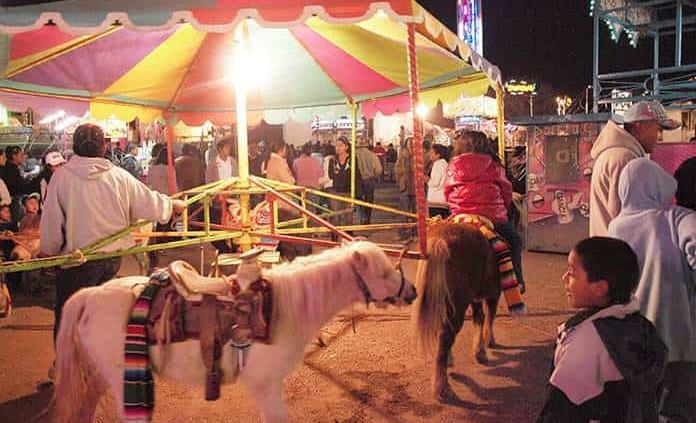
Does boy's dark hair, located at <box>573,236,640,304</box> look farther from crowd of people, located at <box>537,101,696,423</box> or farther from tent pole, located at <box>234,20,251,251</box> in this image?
tent pole, located at <box>234,20,251,251</box>

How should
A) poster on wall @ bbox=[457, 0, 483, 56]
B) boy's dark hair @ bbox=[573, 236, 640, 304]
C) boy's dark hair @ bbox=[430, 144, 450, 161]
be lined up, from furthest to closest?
poster on wall @ bbox=[457, 0, 483, 56], boy's dark hair @ bbox=[430, 144, 450, 161], boy's dark hair @ bbox=[573, 236, 640, 304]

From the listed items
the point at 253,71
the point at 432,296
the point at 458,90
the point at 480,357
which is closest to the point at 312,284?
the point at 432,296

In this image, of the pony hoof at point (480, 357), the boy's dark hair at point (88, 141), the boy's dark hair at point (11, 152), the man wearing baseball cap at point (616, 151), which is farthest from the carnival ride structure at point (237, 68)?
the boy's dark hair at point (11, 152)

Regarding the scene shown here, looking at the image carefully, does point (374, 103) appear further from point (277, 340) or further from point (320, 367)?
point (277, 340)

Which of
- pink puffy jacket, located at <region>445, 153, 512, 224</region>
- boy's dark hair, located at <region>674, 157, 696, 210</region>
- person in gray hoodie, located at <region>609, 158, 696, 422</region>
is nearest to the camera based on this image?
person in gray hoodie, located at <region>609, 158, 696, 422</region>

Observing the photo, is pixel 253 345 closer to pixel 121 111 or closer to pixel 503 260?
pixel 503 260

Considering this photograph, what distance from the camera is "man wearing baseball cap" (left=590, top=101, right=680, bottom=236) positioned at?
3727mm

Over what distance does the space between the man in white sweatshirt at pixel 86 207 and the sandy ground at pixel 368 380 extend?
3.37 feet

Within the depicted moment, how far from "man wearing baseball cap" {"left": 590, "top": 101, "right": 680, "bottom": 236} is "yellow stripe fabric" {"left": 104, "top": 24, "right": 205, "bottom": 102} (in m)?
4.06

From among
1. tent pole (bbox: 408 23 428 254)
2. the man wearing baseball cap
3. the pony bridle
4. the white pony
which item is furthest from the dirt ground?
the man wearing baseball cap

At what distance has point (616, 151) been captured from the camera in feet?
12.4

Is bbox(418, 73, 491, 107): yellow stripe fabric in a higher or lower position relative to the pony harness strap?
higher

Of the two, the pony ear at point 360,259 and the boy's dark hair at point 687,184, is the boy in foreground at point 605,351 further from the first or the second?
the boy's dark hair at point 687,184

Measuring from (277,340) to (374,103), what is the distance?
6.29m
